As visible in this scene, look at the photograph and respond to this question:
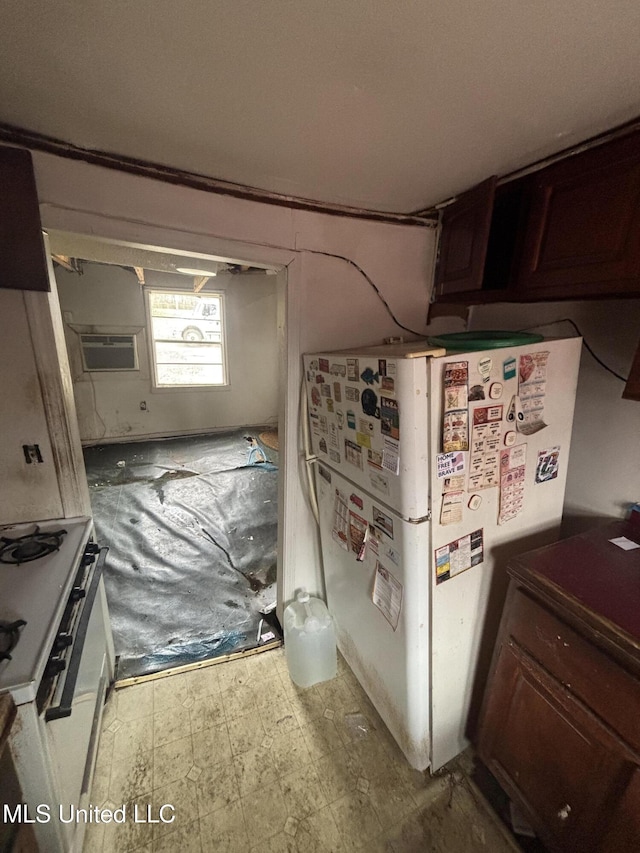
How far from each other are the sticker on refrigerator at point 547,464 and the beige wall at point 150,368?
4717mm

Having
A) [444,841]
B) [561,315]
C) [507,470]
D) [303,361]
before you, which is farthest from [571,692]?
[303,361]

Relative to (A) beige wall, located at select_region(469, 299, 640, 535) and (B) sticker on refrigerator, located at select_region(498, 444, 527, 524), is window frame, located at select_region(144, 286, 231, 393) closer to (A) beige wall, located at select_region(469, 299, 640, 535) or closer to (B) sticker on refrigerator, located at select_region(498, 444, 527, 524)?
(A) beige wall, located at select_region(469, 299, 640, 535)

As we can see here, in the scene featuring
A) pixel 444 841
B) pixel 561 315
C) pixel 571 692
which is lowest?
pixel 444 841

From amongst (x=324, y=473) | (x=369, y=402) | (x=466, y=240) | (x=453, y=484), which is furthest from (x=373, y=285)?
(x=453, y=484)

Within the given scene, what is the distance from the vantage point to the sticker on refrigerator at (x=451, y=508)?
100cm

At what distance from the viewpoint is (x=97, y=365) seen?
14.8 ft

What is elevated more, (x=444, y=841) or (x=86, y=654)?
(x=86, y=654)

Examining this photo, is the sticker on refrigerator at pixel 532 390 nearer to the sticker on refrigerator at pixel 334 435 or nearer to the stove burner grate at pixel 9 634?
the sticker on refrigerator at pixel 334 435

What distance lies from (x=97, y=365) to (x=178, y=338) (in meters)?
1.11

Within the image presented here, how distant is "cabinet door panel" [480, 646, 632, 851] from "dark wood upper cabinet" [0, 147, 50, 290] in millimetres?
1902

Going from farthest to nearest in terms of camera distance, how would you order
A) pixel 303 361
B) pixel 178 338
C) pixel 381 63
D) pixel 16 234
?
pixel 178 338
pixel 303 361
pixel 16 234
pixel 381 63

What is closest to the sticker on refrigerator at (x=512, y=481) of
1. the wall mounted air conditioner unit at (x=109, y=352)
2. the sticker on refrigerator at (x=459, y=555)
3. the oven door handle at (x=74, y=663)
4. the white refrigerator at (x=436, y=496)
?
the white refrigerator at (x=436, y=496)

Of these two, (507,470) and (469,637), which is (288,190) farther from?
(469,637)

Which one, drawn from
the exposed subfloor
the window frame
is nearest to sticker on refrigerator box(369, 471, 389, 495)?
the exposed subfloor
